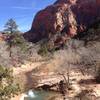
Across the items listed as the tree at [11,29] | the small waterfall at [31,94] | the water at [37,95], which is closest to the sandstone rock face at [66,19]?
the tree at [11,29]

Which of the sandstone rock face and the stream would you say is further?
the sandstone rock face

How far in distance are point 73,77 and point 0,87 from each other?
19.7 metres

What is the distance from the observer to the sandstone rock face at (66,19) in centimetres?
→ 10606

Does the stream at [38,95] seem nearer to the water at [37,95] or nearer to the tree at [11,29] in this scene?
the water at [37,95]

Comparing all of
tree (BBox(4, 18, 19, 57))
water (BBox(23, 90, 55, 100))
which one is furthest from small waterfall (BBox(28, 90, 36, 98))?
tree (BBox(4, 18, 19, 57))

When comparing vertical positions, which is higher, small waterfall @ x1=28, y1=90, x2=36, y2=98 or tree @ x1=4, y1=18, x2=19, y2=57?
tree @ x1=4, y1=18, x2=19, y2=57

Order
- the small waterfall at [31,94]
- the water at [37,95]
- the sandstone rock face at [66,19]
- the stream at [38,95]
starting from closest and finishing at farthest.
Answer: the stream at [38,95], the water at [37,95], the small waterfall at [31,94], the sandstone rock face at [66,19]

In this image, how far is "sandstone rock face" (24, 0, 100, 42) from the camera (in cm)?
10606

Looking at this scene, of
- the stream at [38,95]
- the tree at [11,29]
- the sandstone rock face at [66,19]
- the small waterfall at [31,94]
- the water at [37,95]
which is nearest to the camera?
the stream at [38,95]

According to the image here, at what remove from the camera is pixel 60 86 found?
30.5 meters

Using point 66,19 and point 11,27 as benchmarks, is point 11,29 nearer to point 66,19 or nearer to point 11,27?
point 11,27

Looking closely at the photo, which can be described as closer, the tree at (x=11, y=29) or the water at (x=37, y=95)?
the water at (x=37, y=95)

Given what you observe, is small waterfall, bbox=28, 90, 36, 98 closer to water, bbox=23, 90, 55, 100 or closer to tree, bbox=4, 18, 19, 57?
water, bbox=23, 90, 55, 100

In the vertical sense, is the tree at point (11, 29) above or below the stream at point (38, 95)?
above
